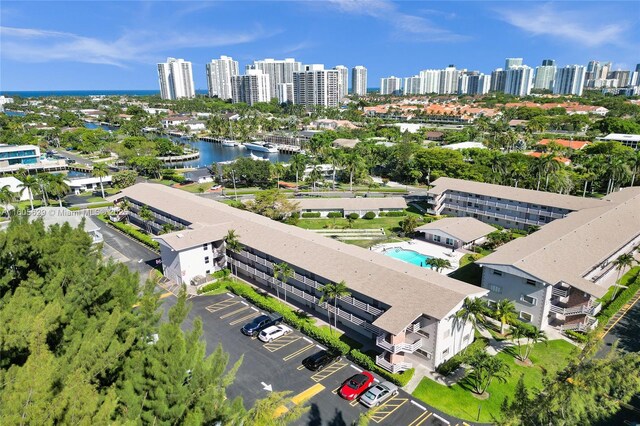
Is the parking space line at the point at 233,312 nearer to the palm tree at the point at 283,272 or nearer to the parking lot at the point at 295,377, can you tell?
the parking lot at the point at 295,377

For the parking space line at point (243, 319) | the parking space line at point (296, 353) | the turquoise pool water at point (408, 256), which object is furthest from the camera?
the turquoise pool water at point (408, 256)

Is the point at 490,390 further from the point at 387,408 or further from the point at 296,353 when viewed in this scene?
the point at 296,353

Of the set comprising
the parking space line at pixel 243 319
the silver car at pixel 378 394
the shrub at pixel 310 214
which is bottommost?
the parking space line at pixel 243 319

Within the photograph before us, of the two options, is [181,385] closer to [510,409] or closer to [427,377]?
[510,409]

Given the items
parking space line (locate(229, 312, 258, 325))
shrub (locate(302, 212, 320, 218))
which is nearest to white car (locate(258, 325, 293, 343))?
parking space line (locate(229, 312, 258, 325))

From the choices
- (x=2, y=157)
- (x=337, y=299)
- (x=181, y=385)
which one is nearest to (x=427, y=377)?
(x=337, y=299)

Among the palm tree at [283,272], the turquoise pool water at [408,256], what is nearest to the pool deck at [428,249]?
the turquoise pool water at [408,256]
